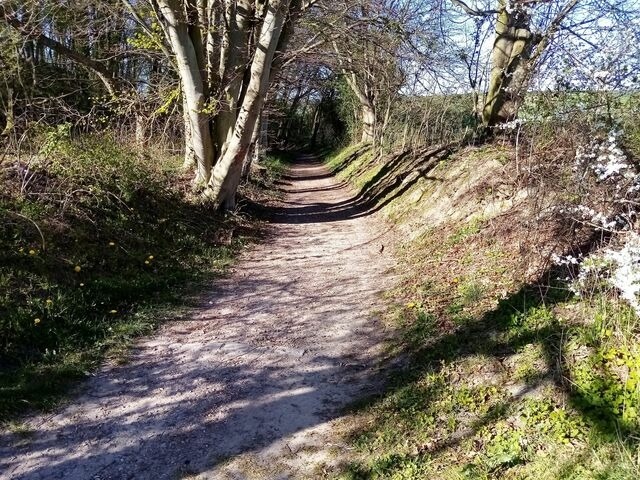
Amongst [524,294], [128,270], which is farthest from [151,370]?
[524,294]

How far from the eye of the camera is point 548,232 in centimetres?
557

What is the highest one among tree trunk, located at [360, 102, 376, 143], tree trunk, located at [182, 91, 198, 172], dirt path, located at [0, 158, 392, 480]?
tree trunk, located at [360, 102, 376, 143]

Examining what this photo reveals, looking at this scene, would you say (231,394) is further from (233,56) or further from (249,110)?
(233,56)

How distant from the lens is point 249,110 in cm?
921

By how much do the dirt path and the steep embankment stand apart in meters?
0.44

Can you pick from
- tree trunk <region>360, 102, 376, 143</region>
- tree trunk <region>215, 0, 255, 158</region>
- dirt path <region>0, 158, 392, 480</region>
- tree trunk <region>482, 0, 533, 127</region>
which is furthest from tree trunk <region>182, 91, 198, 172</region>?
tree trunk <region>360, 102, 376, 143</region>

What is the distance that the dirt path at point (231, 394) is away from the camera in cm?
352

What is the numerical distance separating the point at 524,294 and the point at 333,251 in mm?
4384

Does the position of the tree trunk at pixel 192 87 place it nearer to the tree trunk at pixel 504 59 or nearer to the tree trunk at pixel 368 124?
the tree trunk at pixel 504 59

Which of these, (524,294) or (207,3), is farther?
(207,3)

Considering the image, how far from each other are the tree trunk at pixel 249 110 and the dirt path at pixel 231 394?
3155mm

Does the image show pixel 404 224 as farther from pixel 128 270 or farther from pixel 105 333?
pixel 105 333

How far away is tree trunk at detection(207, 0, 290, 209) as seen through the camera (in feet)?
28.4

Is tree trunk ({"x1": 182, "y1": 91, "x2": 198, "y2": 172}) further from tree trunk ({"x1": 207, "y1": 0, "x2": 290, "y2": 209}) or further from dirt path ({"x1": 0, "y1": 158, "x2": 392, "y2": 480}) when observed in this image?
dirt path ({"x1": 0, "y1": 158, "x2": 392, "y2": 480})
